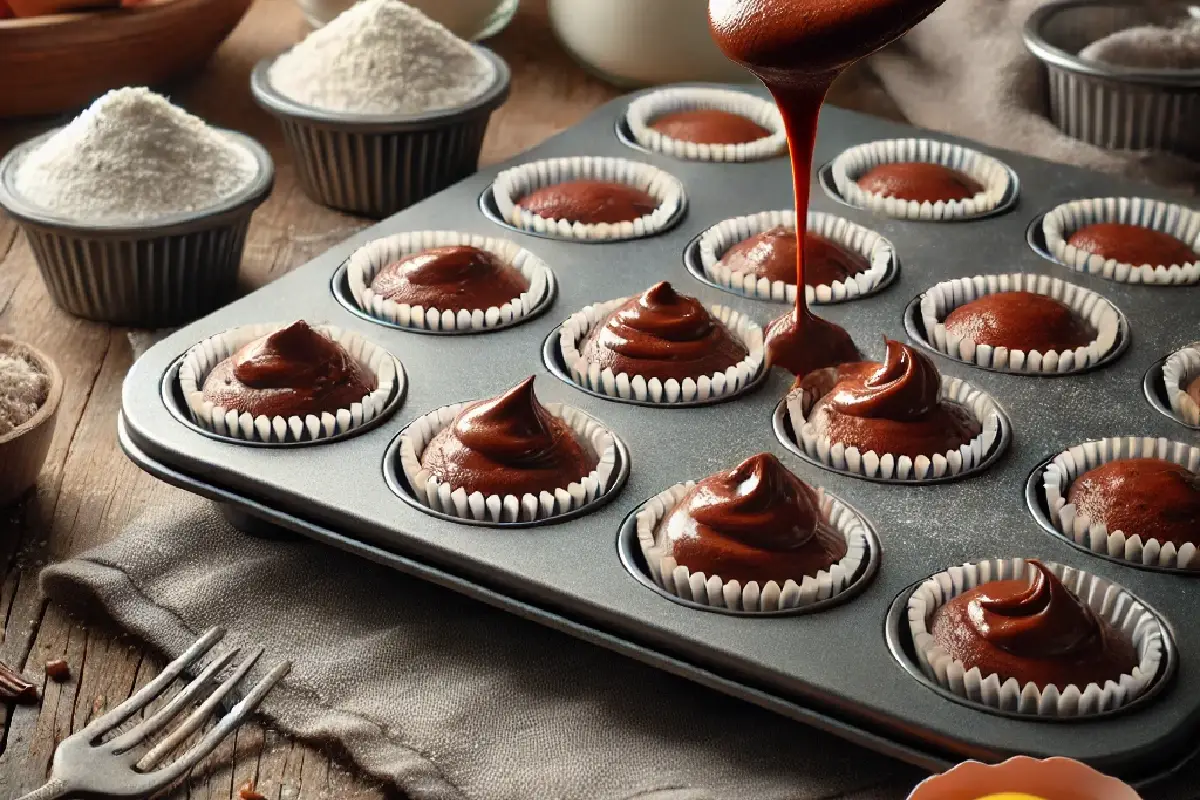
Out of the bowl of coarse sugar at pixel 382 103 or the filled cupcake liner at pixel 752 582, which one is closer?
the filled cupcake liner at pixel 752 582

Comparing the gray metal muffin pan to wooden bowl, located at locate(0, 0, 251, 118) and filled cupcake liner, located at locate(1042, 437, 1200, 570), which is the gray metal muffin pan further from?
wooden bowl, located at locate(0, 0, 251, 118)

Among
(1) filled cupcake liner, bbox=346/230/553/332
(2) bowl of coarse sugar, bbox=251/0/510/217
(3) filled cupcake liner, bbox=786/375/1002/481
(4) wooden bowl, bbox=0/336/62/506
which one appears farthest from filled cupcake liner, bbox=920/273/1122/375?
(4) wooden bowl, bbox=0/336/62/506

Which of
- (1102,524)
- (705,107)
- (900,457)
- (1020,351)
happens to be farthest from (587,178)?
(1102,524)

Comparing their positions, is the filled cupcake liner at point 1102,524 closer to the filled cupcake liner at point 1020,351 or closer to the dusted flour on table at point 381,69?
the filled cupcake liner at point 1020,351

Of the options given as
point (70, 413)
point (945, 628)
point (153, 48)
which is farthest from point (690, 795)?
point (153, 48)

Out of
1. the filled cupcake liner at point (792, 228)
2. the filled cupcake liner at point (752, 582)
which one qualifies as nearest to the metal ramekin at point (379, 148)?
the filled cupcake liner at point (792, 228)

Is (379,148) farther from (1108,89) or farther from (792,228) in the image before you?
(1108,89)

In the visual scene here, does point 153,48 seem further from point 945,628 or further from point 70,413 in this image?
point 945,628
